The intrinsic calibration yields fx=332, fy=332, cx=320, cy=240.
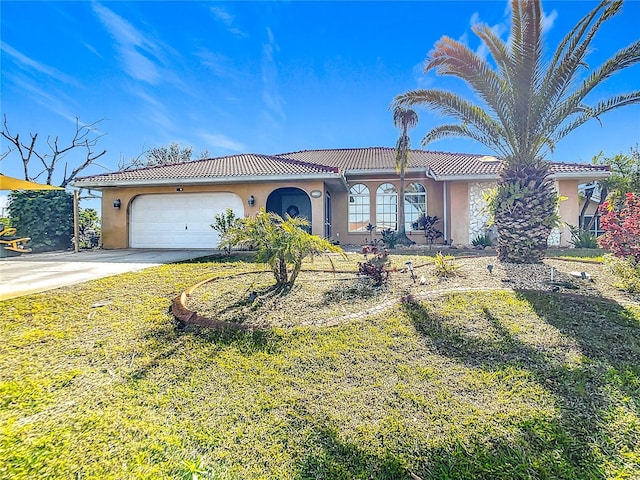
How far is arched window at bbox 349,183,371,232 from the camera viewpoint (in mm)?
17938

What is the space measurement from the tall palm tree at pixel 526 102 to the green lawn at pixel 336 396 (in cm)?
301

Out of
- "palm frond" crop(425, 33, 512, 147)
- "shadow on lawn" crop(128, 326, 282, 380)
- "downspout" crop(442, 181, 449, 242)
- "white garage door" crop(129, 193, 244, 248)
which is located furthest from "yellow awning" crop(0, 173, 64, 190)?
"downspout" crop(442, 181, 449, 242)

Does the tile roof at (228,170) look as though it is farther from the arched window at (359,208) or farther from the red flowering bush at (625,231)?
the red flowering bush at (625,231)

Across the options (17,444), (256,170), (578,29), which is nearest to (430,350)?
(17,444)

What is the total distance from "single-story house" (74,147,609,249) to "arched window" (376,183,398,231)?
2.1 inches

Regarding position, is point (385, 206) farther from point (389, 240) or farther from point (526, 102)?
point (526, 102)

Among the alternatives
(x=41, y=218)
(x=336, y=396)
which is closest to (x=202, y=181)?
(x=41, y=218)

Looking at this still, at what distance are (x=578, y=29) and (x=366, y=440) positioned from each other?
29.7 feet

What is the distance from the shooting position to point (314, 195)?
49.1ft

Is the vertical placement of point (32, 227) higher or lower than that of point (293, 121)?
lower

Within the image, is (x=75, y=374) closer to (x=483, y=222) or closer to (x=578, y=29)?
(x=578, y=29)

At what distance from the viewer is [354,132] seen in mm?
25828

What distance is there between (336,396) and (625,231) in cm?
670

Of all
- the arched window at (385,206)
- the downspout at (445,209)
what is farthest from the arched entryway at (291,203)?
the downspout at (445,209)
